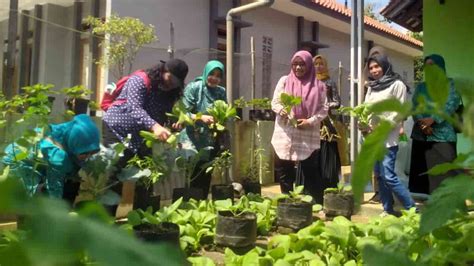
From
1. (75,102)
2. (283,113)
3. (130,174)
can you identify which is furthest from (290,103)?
(75,102)

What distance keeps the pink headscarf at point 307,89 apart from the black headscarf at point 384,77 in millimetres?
480

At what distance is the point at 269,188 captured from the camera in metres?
6.33

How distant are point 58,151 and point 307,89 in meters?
2.34

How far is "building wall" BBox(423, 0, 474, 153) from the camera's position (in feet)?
21.8

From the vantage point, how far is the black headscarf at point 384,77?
4332 millimetres

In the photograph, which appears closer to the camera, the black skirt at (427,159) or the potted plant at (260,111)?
the black skirt at (427,159)

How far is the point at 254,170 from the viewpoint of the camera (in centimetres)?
589

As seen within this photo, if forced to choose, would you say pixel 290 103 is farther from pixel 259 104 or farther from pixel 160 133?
pixel 259 104

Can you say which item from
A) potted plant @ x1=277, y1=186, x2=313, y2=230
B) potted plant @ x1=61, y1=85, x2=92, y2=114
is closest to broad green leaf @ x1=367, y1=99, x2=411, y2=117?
potted plant @ x1=277, y1=186, x2=313, y2=230

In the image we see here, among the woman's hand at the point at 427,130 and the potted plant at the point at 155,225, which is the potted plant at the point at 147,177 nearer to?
the potted plant at the point at 155,225

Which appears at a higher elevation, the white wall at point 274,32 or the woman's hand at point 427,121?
the white wall at point 274,32

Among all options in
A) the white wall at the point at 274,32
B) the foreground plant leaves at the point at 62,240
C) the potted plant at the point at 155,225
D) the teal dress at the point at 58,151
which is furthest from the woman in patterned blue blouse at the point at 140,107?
the white wall at the point at 274,32

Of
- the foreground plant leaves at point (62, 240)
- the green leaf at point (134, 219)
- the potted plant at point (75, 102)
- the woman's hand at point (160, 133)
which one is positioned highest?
the potted plant at point (75, 102)

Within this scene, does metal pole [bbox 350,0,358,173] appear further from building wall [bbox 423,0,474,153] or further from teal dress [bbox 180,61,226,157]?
building wall [bbox 423,0,474,153]
